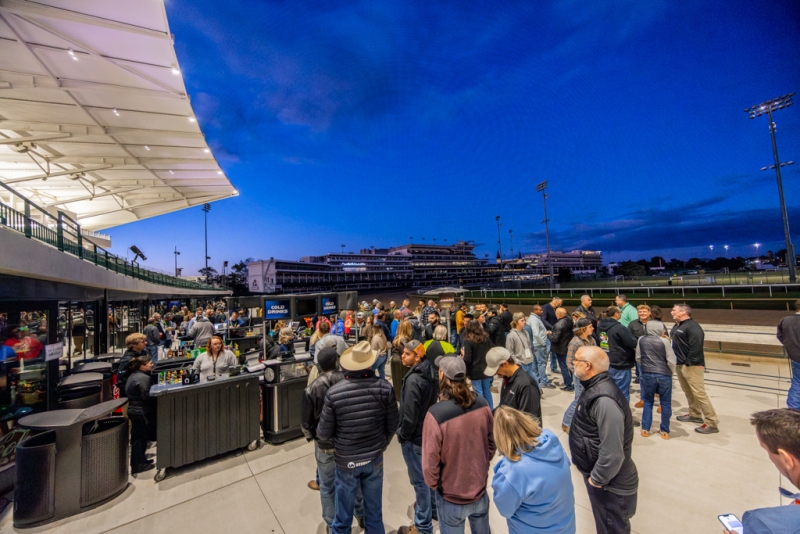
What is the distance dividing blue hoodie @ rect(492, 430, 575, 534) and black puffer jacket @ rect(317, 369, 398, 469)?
4.06ft

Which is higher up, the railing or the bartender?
the railing

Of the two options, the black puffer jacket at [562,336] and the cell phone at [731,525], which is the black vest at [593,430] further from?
the black puffer jacket at [562,336]

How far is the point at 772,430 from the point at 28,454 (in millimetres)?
6152

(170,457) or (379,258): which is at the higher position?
(379,258)

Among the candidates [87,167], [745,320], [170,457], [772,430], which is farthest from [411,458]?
[745,320]

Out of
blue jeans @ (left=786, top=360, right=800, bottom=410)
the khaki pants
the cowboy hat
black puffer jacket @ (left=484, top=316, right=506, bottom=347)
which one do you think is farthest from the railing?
blue jeans @ (left=786, top=360, right=800, bottom=410)

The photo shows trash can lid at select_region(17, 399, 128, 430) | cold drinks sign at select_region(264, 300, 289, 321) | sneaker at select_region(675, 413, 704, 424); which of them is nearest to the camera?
trash can lid at select_region(17, 399, 128, 430)

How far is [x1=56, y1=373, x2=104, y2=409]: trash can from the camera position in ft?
17.5

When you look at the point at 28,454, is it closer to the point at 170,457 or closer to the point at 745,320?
the point at 170,457

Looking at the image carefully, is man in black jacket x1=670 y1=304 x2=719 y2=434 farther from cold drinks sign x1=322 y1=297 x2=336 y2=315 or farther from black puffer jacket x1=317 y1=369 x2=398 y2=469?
cold drinks sign x1=322 y1=297 x2=336 y2=315

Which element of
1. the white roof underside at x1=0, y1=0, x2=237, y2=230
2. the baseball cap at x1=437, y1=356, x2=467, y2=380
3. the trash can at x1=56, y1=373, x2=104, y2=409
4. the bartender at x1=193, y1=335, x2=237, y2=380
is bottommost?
the trash can at x1=56, y1=373, x2=104, y2=409

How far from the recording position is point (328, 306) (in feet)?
23.9

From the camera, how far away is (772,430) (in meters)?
1.40

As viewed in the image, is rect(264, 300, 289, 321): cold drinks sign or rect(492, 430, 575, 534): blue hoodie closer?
rect(492, 430, 575, 534): blue hoodie
